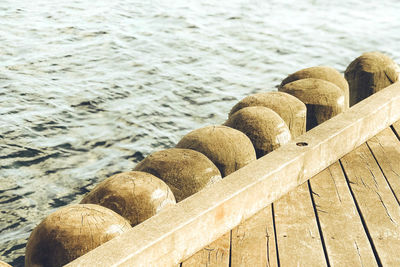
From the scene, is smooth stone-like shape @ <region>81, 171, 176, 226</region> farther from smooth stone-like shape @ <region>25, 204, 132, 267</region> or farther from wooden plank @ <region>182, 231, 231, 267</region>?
wooden plank @ <region>182, 231, 231, 267</region>

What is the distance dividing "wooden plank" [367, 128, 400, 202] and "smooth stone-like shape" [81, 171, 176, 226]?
57.2 inches

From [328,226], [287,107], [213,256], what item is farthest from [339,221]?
[287,107]

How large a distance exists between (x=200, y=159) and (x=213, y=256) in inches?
36.2

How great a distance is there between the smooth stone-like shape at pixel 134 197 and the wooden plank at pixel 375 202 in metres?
1.14

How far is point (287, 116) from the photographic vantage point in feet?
15.1

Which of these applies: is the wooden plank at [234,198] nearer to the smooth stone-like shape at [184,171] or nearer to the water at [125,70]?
the smooth stone-like shape at [184,171]

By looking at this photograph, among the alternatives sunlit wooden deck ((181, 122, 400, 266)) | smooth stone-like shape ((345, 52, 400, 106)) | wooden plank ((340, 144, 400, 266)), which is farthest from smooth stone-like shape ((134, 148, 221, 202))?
smooth stone-like shape ((345, 52, 400, 106))

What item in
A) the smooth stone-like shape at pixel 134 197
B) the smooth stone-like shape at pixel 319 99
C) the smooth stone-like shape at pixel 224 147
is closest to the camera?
the smooth stone-like shape at pixel 134 197

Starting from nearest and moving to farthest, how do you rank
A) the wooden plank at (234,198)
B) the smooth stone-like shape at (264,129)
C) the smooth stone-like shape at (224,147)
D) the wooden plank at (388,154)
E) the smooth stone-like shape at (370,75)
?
the wooden plank at (234,198) < the wooden plank at (388,154) < the smooth stone-like shape at (224,147) < the smooth stone-like shape at (264,129) < the smooth stone-like shape at (370,75)

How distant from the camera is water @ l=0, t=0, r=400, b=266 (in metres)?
6.97

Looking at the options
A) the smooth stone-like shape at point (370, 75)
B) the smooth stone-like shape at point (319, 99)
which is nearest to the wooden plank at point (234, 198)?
the smooth stone-like shape at point (319, 99)

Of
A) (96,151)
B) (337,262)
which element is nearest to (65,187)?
(96,151)

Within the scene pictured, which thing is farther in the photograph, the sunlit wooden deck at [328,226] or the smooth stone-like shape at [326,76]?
the smooth stone-like shape at [326,76]

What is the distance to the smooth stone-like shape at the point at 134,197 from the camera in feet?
11.0
